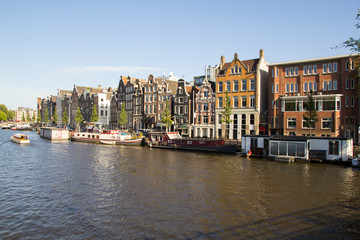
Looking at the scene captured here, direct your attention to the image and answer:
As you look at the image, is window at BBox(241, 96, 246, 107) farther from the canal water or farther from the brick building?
the canal water

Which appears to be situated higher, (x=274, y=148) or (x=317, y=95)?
(x=317, y=95)

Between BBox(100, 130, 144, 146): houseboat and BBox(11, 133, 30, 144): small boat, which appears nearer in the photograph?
BBox(11, 133, 30, 144): small boat

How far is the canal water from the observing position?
19484 millimetres

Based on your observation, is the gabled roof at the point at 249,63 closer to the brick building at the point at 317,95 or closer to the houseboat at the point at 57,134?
the brick building at the point at 317,95

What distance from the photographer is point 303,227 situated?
2011 centimetres

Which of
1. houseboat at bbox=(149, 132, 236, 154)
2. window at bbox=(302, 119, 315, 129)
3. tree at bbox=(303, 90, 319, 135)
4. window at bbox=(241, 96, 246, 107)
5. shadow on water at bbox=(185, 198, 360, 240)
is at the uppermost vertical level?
window at bbox=(241, 96, 246, 107)

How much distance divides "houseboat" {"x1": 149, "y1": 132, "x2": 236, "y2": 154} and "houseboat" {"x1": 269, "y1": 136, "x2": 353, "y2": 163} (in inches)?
445

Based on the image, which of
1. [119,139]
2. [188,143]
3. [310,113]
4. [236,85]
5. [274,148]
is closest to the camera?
[274,148]

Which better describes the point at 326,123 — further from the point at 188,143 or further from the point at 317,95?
the point at 188,143

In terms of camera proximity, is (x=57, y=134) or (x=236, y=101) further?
(x=57, y=134)

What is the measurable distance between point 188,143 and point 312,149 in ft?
86.9

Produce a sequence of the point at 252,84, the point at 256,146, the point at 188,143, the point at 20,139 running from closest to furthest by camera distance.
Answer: the point at 256,146 < the point at 188,143 < the point at 252,84 < the point at 20,139

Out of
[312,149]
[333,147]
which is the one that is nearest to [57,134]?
[312,149]

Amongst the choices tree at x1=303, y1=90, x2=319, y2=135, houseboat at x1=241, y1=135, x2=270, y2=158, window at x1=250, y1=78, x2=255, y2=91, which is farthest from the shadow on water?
window at x1=250, y1=78, x2=255, y2=91
